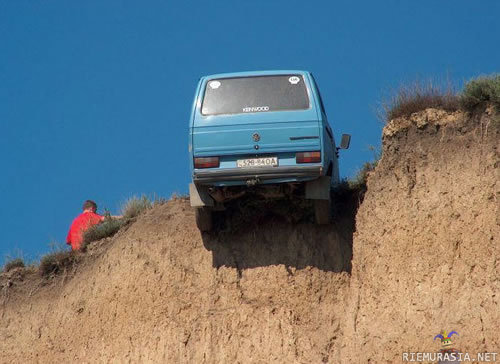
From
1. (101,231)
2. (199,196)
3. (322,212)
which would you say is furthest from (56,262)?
(322,212)

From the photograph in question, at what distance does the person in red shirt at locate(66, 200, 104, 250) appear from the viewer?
2022 cm

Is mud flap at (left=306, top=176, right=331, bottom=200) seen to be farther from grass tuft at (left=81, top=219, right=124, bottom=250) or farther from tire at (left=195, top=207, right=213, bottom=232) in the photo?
grass tuft at (left=81, top=219, right=124, bottom=250)

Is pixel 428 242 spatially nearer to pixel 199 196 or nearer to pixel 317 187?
pixel 317 187

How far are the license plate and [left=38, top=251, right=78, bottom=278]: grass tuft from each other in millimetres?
6085

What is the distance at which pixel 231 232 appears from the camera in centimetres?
1816

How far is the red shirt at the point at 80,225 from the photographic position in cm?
2022

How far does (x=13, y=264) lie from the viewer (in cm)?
2078

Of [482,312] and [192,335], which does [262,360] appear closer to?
[192,335]

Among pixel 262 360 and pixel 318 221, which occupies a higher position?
pixel 318 221

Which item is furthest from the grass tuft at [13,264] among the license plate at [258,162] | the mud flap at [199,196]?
the license plate at [258,162]

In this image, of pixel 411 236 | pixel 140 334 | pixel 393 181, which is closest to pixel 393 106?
pixel 393 181

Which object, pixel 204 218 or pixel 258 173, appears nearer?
pixel 258 173

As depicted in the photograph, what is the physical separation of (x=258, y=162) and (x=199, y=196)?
1.45 meters

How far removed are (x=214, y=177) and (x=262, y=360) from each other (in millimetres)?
3576
